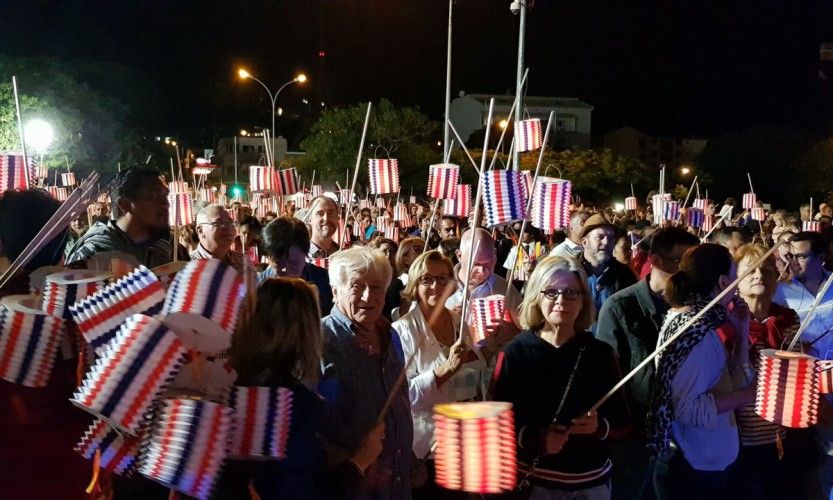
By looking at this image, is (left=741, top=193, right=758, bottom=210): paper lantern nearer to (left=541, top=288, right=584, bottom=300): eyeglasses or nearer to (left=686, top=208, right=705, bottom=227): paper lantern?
Result: (left=686, top=208, right=705, bottom=227): paper lantern

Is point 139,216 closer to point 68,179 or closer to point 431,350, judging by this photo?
point 431,350

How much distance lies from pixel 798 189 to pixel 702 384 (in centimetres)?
5570

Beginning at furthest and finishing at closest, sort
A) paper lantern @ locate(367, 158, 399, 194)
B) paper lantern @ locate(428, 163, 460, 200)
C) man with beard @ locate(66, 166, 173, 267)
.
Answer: paper lantern @ locate(367, 158, 399, 194) → paper lantern @ locate(428, 163, 460, 200) → man with beard @ locate(66, 166, 173, 267)

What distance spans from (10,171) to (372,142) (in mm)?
42728

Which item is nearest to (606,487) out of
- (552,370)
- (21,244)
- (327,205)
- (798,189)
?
(552,370)

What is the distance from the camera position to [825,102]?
60.8 meters

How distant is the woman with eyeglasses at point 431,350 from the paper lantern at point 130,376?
178cm

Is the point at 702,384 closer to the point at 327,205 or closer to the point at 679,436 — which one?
the point at 679,436

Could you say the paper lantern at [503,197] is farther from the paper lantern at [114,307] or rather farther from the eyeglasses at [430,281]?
the paper lantern at [114,307]

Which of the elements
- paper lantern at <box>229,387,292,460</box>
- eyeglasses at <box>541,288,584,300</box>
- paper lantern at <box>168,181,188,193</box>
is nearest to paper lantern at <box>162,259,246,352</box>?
paper lantern at <box>229,387,292,460</box>

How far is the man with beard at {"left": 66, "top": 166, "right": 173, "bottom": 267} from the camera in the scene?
464 cm

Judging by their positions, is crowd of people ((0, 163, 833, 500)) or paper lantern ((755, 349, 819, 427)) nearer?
crowd of people ((0, 163, 833, 500))

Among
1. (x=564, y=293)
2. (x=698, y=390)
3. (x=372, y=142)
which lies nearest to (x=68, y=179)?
(x=564, y=293)

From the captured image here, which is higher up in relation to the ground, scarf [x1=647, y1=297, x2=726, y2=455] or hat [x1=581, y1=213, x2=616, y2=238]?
hat [x1=581, y1=213, x2=616, y2=238]
